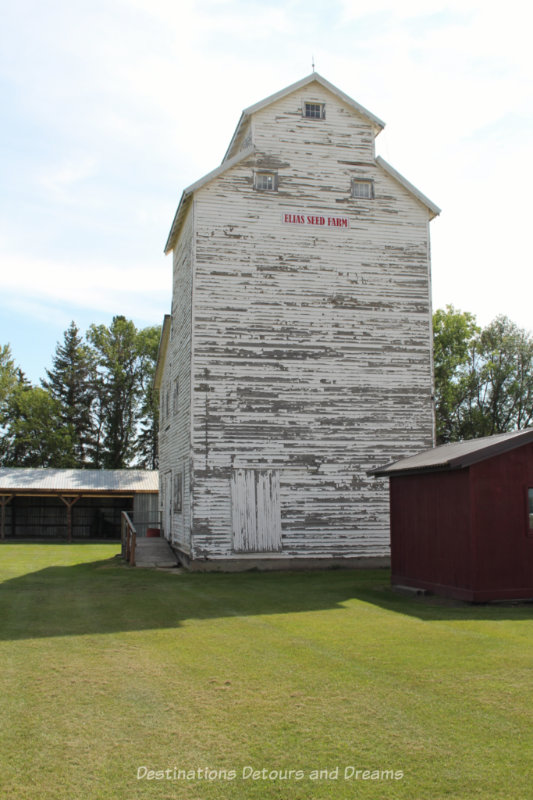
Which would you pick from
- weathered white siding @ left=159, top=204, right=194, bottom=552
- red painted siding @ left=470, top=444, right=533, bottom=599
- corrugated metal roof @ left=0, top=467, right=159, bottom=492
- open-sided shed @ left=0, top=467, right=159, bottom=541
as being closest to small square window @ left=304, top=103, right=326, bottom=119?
weathered white siding @ left=159, top=204, right=194, bottom=552

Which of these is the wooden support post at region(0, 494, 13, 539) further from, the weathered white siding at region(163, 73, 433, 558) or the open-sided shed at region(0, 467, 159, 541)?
the weathered white siding at region(163, 73, 433, 558)

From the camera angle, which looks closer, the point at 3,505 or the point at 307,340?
the point at 307,340

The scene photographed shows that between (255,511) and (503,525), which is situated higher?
(503,525)

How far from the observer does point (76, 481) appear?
1542 inches

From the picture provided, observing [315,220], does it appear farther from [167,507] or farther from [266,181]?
[167,507]

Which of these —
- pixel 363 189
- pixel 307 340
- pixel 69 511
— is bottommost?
pixel 69 511

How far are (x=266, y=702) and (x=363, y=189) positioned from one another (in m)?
18.0

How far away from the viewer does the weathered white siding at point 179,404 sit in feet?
67.8

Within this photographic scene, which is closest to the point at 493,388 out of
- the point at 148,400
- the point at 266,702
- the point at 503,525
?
the point at 148,400

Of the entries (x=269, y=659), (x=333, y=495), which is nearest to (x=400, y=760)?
(x=269, y=659)

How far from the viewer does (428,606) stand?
1289 cm

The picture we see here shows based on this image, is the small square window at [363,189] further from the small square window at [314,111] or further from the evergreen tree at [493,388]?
the evergreen tree at [493,388]

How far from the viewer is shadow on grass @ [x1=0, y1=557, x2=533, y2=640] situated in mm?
11297

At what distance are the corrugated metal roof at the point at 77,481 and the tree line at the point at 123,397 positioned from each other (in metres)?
17.7
